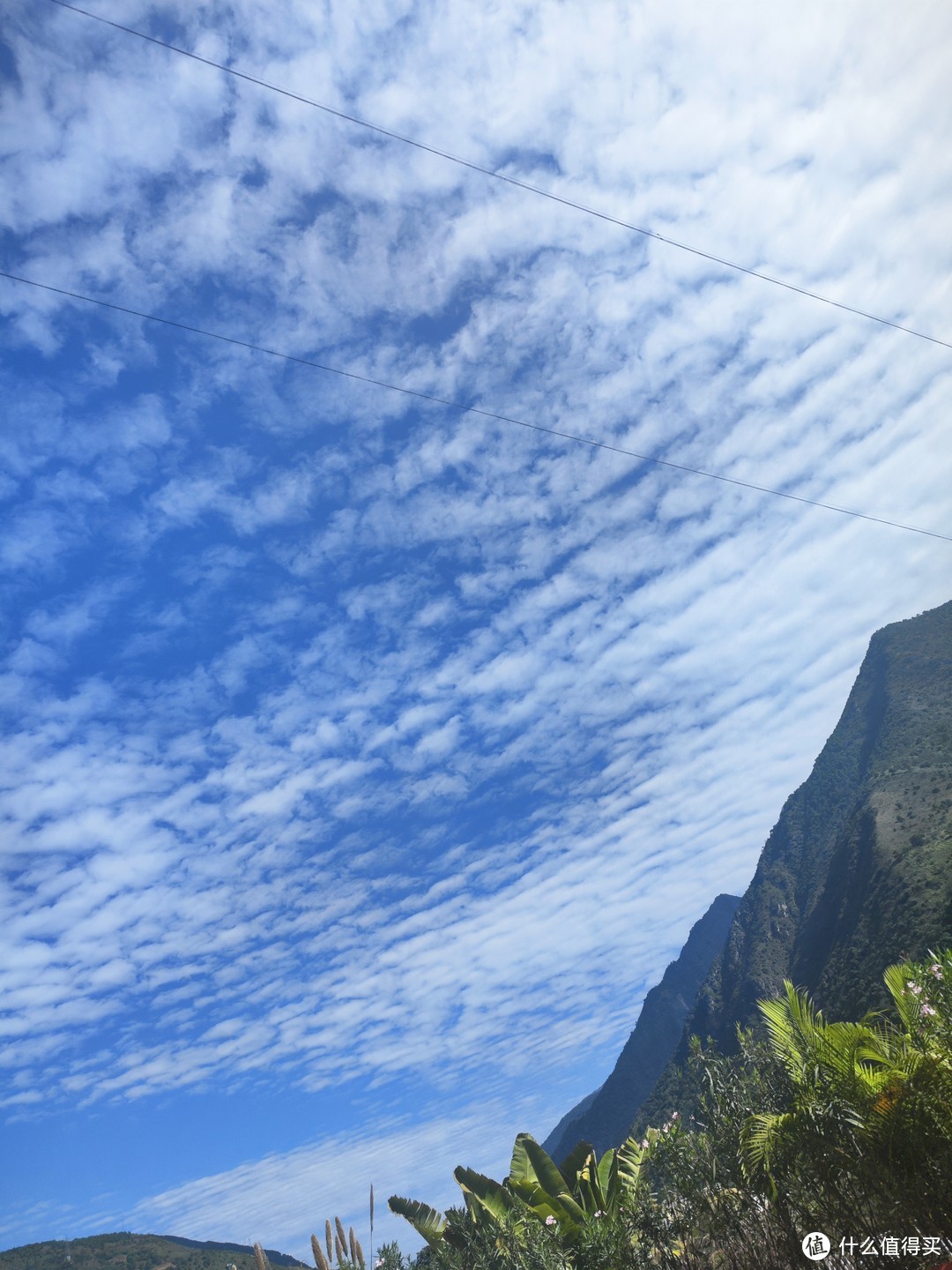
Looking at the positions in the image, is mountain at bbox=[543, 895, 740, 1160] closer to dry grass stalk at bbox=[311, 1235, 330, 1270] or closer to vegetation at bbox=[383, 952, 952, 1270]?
dry grass stalk at bbox=[311, 1235, 330, 1270]

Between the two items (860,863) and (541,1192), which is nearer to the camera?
(541,1192)

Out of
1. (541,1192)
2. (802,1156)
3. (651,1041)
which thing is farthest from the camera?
(651,1041)

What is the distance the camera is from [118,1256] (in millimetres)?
64438

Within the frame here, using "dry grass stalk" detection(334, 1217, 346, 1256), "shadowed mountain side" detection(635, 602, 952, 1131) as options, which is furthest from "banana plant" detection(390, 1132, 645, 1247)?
"shadowed mountain side" detection(635, 602, 952, 1131)

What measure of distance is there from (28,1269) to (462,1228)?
6144cm

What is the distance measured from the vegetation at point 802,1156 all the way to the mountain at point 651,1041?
12480 centimetres

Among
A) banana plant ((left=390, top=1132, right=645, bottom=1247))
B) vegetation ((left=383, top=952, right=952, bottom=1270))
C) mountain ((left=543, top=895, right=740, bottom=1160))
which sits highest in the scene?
vegetation ((left=383, top=952, right=952, bottom=1270))

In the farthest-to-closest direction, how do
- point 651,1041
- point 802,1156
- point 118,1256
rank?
point 651,1041
point 118,1256
point 802,1156

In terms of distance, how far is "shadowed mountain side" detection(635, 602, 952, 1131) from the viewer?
50.7 meters

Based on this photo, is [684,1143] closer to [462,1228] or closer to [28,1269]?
[462,1228]

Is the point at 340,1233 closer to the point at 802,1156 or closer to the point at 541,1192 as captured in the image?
the point at 541,1192

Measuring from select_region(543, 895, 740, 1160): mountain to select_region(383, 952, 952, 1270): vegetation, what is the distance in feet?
409

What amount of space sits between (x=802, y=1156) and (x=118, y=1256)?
77.7 metres

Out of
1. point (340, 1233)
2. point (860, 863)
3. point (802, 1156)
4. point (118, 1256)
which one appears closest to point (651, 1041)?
point (860, 863)
